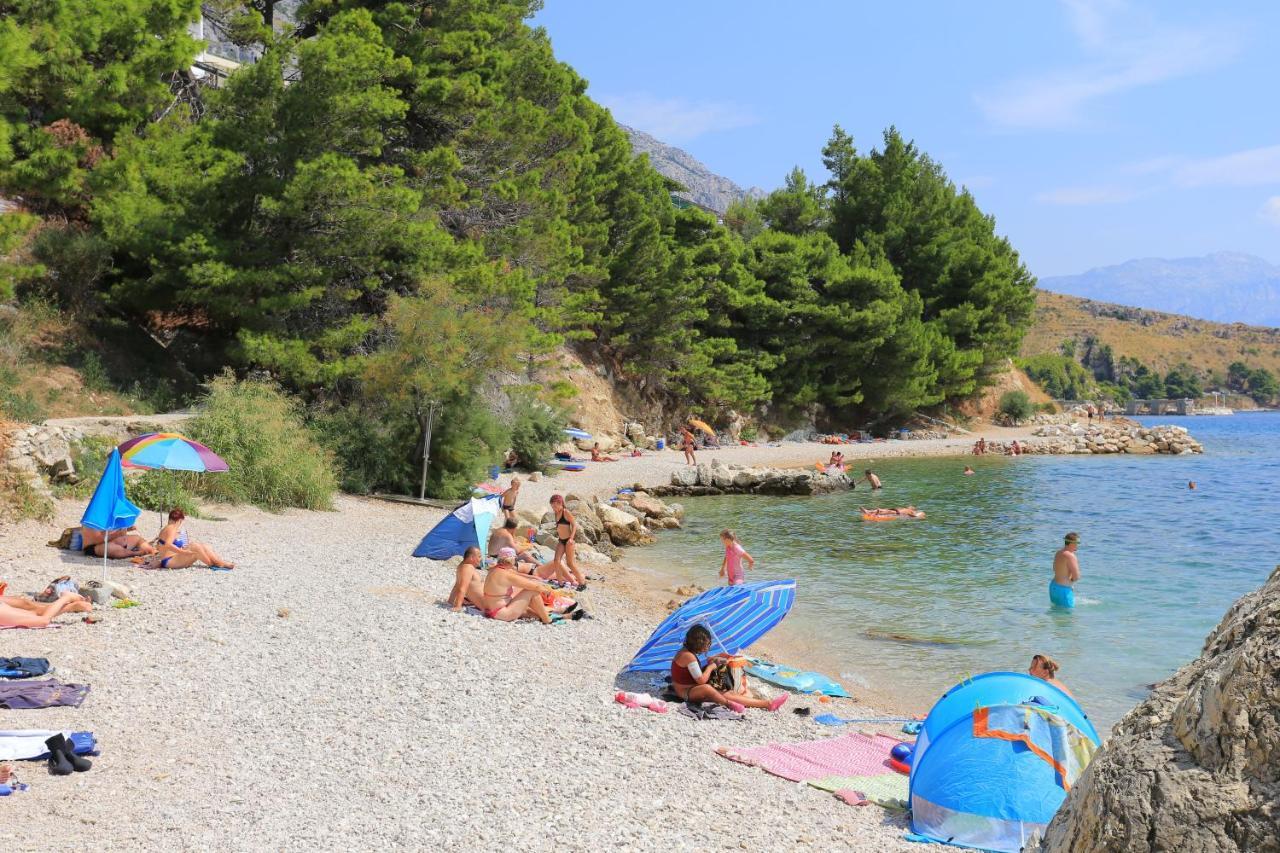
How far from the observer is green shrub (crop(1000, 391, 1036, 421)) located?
62062 mm

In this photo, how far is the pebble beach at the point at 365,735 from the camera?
17.6 ft

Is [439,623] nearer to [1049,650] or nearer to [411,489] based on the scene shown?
[1049,650]

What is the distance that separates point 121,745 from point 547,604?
18.9 ft

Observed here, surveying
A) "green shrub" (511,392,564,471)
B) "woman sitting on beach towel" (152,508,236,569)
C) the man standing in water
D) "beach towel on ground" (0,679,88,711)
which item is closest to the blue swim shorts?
the man standing in water

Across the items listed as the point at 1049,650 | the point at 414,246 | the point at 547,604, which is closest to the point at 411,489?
the point at 414,246

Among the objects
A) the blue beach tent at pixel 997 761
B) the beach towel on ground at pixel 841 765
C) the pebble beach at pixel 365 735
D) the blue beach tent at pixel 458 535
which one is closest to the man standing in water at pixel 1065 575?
the pebble beach at pixel 365 735

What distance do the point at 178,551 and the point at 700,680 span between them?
6.95 metres

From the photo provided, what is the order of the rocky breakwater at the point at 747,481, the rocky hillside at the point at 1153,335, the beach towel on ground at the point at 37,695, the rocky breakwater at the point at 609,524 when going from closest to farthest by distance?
the beach towel on ground at the point at 37,695 → the rocky breakwater at the point at 609,524 → the rocky breakwater at the point at 747,481 → the rocky hillside at the point at 1153,335

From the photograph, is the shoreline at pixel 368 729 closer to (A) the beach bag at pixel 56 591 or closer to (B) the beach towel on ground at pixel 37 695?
(B) the beach towel on ground at pixel 37 695

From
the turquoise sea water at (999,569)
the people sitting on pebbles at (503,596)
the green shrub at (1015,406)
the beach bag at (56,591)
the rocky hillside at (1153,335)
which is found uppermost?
the rocky hillside at (1153,335)

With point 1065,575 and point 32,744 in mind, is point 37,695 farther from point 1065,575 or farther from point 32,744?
point 1065,575

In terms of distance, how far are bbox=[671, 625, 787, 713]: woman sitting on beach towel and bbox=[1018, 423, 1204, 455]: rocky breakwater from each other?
138 ft

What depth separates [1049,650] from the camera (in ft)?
38.2

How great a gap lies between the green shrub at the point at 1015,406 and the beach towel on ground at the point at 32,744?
6271 cm
